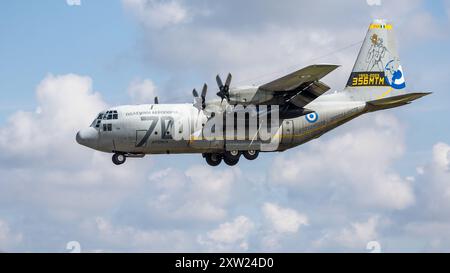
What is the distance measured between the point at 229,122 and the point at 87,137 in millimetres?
7371

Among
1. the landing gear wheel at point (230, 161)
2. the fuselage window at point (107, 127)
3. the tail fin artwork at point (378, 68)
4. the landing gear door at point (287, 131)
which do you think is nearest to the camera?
the fuselage window at point (107, 127)

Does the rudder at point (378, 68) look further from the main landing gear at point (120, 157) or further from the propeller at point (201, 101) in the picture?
the main landing gear at point (120, 157)

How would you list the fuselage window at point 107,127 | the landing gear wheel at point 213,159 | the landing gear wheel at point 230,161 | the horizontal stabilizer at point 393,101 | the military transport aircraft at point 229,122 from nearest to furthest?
the military transport aircraft at point 229,122 < the fuselage window at point 107,127 < the horizontal stabilizer at point 393,101 < the landing gear wheel at point 230,161 < the landing gear wheel at point 213,159

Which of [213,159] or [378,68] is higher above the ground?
[378,68]

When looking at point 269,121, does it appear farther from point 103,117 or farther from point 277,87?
point 103,117

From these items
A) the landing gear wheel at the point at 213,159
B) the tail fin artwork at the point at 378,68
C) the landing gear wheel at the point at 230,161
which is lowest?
the landing gear wheel at the point at 230,161

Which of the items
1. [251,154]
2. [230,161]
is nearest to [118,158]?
[230,161]

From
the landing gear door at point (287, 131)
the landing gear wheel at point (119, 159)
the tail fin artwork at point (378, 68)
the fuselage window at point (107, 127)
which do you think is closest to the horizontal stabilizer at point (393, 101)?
the tail fin artwork at point (378, 68)

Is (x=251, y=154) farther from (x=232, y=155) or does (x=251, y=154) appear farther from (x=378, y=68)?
(x=378, y=68)

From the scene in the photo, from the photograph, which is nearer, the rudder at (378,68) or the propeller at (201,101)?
the propeller at (201,101)

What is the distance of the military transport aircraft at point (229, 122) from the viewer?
139 feet

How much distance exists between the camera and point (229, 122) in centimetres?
4288
